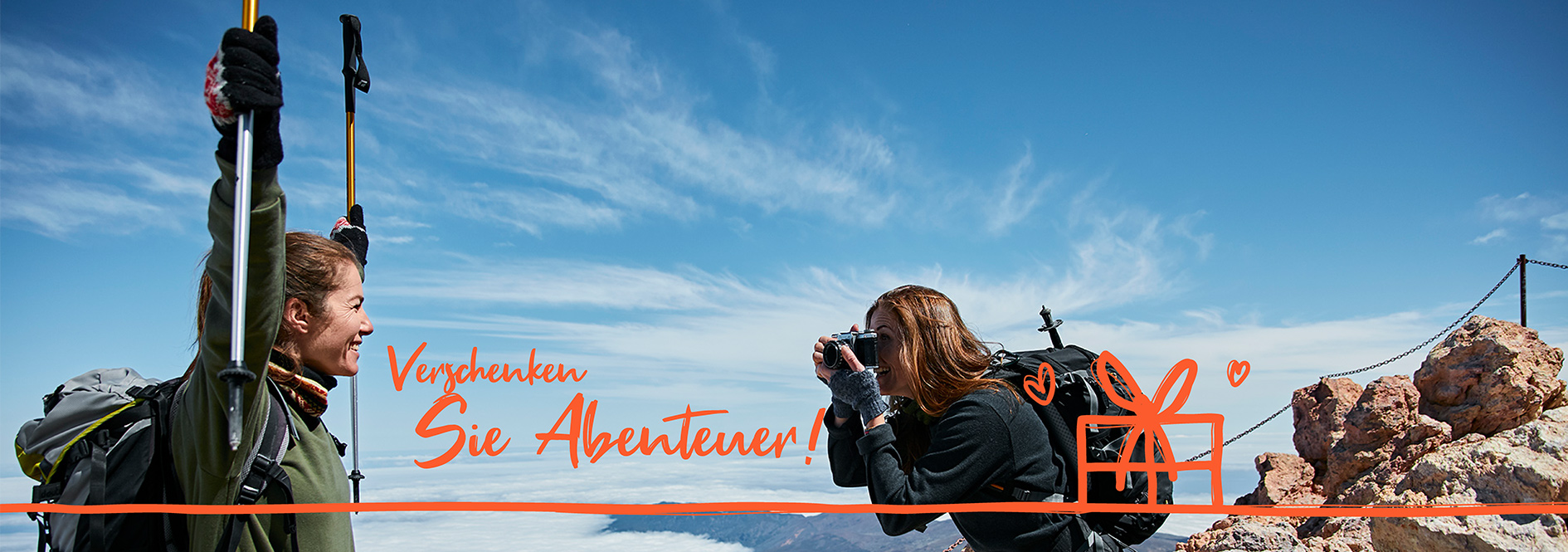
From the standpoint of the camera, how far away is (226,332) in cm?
187

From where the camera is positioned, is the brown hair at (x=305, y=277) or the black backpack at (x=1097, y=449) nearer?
the brown hair at (x=305, y=277)

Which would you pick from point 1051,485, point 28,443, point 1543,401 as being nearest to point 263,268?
point 28,443

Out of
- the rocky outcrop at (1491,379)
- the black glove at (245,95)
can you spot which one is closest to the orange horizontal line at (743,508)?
the black glove at (245,95)

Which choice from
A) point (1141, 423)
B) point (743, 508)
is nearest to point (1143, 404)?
point (1141, 423)

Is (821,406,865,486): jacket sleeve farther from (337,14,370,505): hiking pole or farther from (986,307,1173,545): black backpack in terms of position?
(337,14,370,505): hiking pole

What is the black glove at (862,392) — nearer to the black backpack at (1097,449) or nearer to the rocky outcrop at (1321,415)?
the black backpack at (1097,449)

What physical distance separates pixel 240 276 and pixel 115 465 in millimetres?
770

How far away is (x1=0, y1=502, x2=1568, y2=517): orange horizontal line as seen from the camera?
2.07 meters

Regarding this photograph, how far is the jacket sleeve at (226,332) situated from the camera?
5.99 ft

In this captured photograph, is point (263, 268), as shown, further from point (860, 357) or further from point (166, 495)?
point (860, 357)

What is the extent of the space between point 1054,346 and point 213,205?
3.27m

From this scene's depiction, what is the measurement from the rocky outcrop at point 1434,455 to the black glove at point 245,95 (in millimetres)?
4977

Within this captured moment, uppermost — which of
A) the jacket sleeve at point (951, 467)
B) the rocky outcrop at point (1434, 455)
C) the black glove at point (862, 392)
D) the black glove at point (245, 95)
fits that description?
the black glove at point (245, 95)

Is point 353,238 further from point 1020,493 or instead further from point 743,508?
point 1020,493
